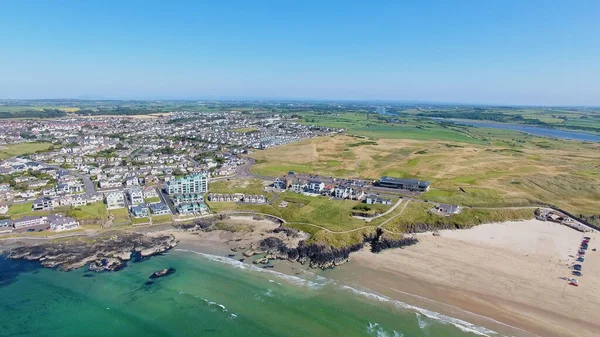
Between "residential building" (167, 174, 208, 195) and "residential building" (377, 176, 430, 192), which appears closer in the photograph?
"residential building" (167, 174, 208, 195)

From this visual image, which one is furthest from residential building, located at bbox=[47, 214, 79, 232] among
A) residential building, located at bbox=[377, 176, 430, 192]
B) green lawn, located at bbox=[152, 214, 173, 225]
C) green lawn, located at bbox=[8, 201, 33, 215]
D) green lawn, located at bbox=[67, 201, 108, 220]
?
residential building, located at bbox=[377, 176, 430, 192]

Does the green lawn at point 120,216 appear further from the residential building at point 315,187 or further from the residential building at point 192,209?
the residential building at point 315,187

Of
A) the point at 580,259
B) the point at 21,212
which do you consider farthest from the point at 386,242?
the point at 21,212

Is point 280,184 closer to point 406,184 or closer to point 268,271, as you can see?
point 406,184

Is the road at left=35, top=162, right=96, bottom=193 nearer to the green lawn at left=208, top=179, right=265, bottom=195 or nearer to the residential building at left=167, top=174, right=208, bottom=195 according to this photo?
the residential building at left=167, top=174, right=208, bottom=195

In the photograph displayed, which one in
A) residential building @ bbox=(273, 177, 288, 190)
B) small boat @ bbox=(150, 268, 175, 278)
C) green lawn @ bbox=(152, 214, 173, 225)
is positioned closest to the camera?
small boat @ bbox=(150, 268, 175, 278)

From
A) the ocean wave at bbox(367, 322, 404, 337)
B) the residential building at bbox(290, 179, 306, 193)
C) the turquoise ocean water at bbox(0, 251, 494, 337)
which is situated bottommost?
the ocean wave at bbox(367, 322, 404, 337)

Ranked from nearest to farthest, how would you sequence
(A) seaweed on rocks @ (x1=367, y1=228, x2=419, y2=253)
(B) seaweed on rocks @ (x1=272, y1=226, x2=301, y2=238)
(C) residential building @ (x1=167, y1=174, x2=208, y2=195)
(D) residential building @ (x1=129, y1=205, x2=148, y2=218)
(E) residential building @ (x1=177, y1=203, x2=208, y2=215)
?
(A) seaweed on rocks @ (x1=367, y1=228, x2=419, y2=253)
(B) seaweed on rocks @ (x1=272, y1=226, x2=301, y2=238)
(D) residential building @ (x1=129, y1=205, x2=148, y2=218)
(E) residential building @ (x1=177, y1=203, x2=208, y2=215)
(C) residential building @ (x1=167, y1=174, x2=208, y2=195)
